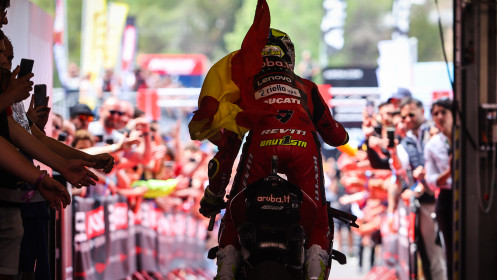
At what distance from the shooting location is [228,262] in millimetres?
5891

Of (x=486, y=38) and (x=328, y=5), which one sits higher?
(x=328, y=5)

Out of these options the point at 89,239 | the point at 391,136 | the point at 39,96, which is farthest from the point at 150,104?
the point at 39,96

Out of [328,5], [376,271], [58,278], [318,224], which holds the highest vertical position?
[328,5]

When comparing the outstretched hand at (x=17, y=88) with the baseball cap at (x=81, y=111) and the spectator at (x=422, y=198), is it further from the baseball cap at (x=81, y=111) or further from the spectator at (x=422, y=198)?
the spectator at (x=422, y=198)

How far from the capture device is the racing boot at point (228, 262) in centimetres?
586

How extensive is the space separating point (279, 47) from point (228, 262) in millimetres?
1772

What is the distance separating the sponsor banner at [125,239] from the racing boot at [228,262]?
8.61 ft

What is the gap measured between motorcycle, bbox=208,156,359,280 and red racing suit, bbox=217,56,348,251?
32 cm

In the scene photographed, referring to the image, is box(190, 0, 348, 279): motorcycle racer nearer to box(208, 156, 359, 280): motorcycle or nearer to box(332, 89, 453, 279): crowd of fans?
box(208, 156, 359, 280): motorcycle

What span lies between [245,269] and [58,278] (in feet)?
7.50

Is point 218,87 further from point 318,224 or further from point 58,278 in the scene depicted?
point 58,278

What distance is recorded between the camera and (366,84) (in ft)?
73.2

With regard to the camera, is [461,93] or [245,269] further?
[461,93]

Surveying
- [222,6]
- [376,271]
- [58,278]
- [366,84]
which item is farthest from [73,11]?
[58,278]
